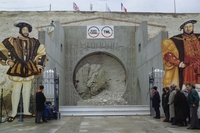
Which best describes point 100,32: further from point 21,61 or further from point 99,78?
point 21,61

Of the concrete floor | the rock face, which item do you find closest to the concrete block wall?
the rock face

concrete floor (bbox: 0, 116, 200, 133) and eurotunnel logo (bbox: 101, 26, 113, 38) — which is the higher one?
eurotunnel logo (bbox: 101, 26, 113, 38)

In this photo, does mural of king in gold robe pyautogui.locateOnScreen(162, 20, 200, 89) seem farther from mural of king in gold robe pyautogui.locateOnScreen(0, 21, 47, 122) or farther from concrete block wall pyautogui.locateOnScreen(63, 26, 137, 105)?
concrete block wall pyautogui.locateOnScreen(63, 26, 137, 105)

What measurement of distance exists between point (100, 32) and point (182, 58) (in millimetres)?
8226

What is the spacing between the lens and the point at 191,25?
14.3 metres

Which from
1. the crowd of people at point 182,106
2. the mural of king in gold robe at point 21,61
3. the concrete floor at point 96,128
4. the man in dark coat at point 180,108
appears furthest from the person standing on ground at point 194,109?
the mural of king in gold robe at point 21,61

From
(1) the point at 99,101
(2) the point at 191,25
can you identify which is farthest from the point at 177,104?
(1) the point at 99,101

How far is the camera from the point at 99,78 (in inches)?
815

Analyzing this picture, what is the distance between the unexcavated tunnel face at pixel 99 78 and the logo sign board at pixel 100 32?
143 centimetres

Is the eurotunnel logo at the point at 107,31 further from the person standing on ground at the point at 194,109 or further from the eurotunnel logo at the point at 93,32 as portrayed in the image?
the person standing on ground at the point at 194,109

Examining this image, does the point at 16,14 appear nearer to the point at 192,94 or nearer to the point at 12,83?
the point at 12,83

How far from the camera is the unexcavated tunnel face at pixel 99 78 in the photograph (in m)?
20.4

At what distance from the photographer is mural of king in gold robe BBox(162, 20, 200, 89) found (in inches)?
536

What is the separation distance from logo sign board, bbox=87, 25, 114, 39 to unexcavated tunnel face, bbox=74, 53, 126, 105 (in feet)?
4.69
